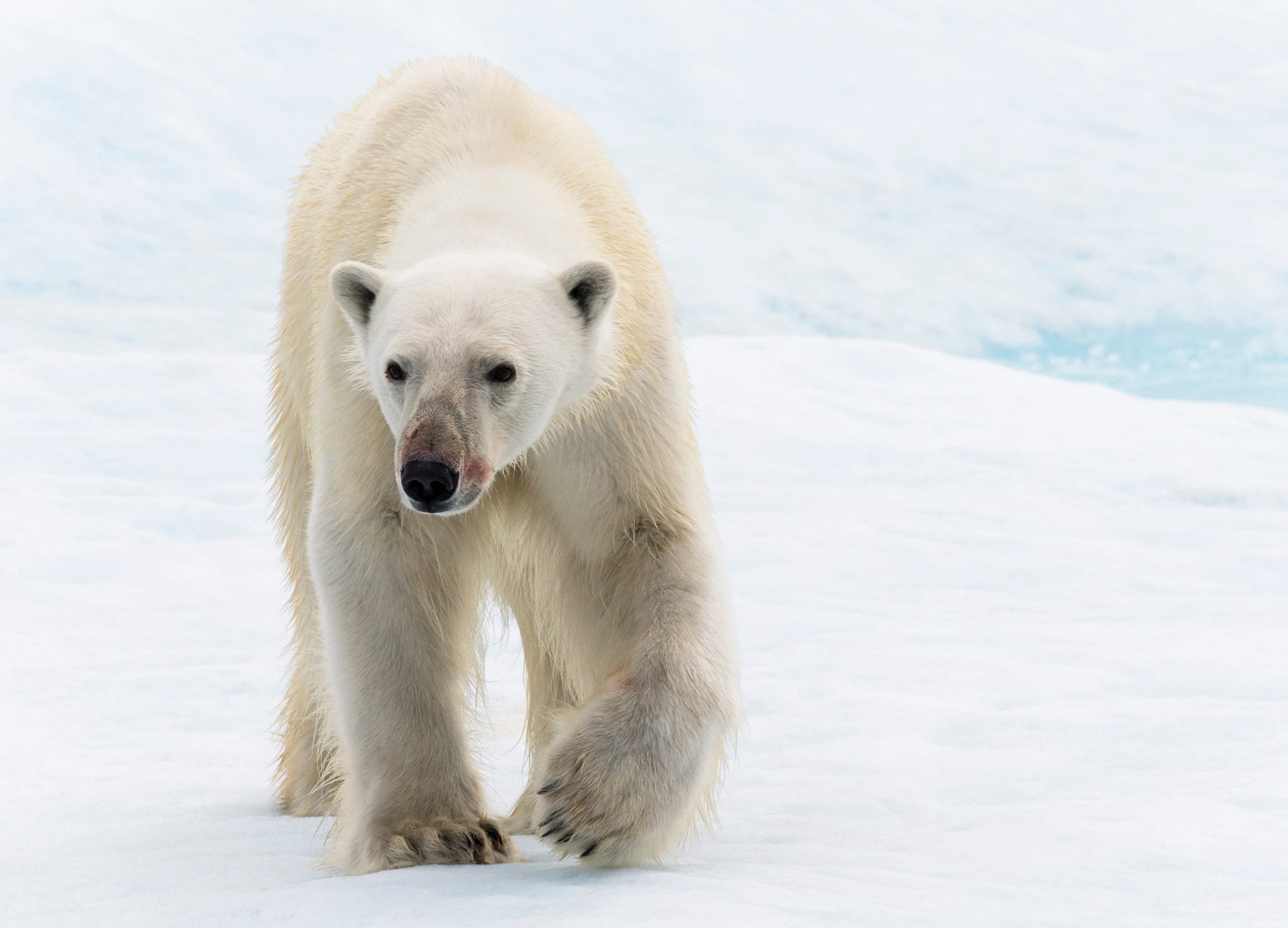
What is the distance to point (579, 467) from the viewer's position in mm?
3498

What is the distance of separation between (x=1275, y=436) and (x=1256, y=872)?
36.4 feet

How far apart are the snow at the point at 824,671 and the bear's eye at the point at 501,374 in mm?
1038

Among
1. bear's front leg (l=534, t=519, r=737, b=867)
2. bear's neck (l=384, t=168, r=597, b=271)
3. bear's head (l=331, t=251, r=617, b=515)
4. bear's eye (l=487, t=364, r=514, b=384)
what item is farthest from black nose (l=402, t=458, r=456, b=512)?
bear's neck (l=384, t=168, r=597, b=271)

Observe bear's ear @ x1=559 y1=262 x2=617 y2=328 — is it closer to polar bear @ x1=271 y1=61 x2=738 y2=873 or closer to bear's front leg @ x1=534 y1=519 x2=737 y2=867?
polar bear @ x1=271 y1=61 x2=738 y2=873

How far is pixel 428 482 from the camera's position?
2.81 m

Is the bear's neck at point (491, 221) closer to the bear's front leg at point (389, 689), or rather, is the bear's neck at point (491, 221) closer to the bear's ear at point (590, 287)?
the bear's ear at point (590, 287)

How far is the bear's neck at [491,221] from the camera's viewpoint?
3.42 meters

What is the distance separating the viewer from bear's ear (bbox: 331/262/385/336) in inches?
127

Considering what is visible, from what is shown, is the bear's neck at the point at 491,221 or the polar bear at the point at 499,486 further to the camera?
the bear's neck at the point at 491,221

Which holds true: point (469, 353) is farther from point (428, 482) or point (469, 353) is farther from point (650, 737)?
point (650, 737)

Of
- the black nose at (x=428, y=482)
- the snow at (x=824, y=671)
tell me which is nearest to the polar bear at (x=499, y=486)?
the black nose at (x=428, y=482)

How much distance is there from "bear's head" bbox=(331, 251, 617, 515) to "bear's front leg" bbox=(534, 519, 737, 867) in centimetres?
52

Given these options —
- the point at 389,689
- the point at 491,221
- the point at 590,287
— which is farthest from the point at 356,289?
the point at 389,689

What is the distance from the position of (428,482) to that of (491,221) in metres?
0.91
